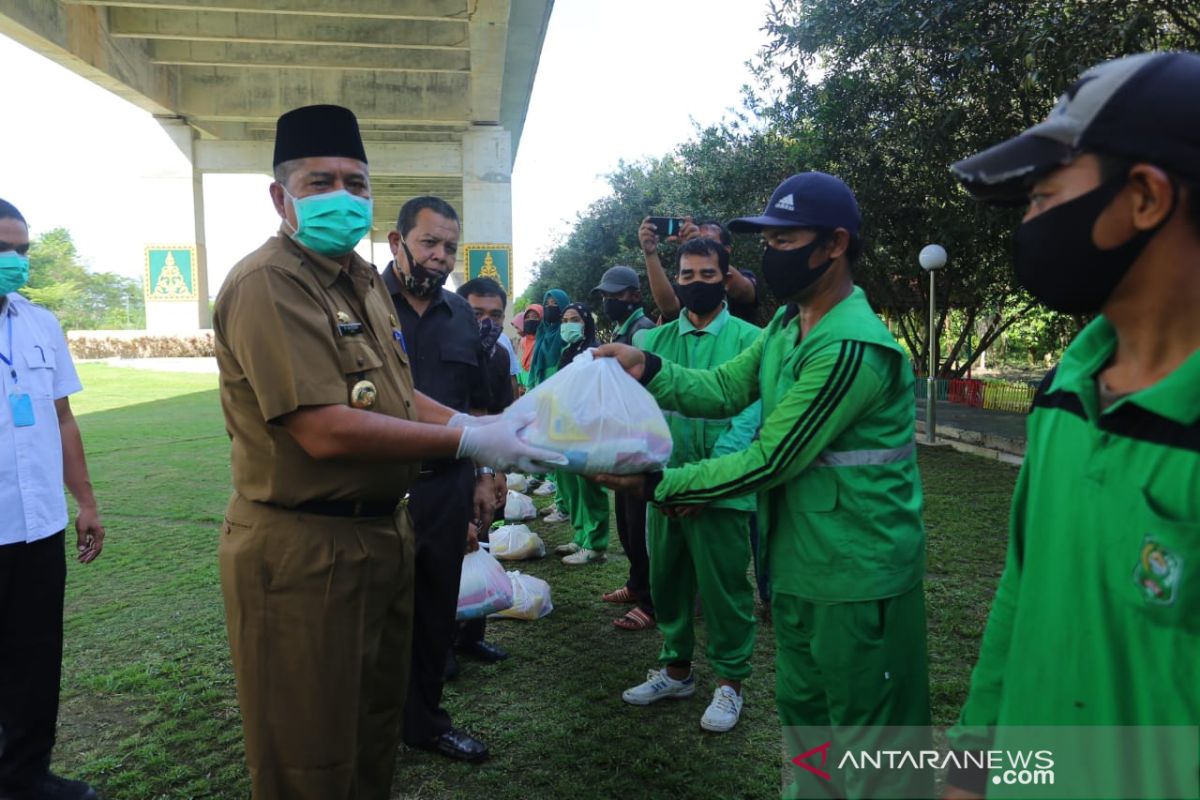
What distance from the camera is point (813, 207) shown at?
92.7 inches

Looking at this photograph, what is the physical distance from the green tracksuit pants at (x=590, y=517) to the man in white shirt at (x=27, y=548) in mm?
3578

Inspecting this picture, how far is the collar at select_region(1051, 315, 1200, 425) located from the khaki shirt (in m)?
1.59

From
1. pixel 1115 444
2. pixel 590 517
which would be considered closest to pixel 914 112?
pixel 590 517

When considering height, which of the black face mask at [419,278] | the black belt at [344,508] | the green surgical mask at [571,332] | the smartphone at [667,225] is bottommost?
the black belt at [344,508]

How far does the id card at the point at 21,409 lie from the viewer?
2.87 metres

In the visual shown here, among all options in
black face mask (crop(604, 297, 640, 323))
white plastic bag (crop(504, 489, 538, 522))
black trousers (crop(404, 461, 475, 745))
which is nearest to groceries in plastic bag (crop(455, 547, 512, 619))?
black trousers (crop(404, 461, 475, 745))

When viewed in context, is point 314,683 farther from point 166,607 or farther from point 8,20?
point 8,20

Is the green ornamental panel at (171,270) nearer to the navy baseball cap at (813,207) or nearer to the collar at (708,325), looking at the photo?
the collar at (708,325)

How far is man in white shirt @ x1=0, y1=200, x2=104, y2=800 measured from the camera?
281 centimetres

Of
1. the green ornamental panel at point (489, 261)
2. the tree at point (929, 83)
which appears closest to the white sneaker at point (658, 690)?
the tree at point (929, 83)

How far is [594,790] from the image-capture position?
2.98 meters

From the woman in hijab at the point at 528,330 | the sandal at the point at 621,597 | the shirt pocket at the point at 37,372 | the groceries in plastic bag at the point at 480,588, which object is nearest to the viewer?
the shirt pocket at the point at 37,372

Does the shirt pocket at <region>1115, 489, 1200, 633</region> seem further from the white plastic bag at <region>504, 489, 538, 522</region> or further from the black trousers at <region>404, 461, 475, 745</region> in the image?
A: the white plastic bag at <region>504, 489, 538, 522</region>

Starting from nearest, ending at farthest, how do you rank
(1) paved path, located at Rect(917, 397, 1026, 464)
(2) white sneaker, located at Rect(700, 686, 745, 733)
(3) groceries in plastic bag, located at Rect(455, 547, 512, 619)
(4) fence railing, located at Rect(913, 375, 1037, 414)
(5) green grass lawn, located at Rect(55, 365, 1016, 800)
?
(5) green grass lawn, located at Rect(55, 365, 1016, 800) < (2) white sneaker, located at Rect(700, 686, 745, 733) < (3) groceries in plastic bag, located at Rect(455, 547, 512, 619) < (1) paved path, located at Rect(917, 397, 1026, 464) < (4) fence railing, located at Rect(913, 375, 1037, 414)
